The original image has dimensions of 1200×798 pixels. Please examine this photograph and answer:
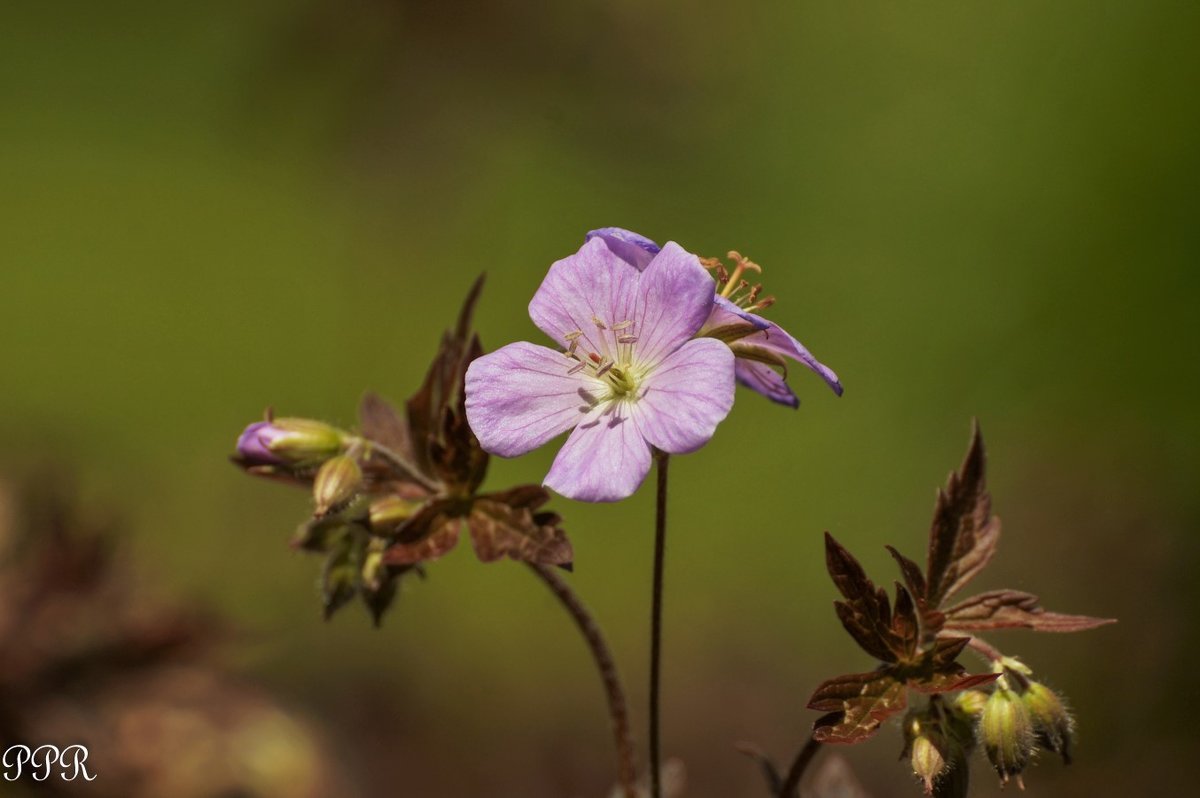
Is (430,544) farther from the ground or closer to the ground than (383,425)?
closer to the ground

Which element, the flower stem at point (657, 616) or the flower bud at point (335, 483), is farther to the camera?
the flower bud at point (335, 483)

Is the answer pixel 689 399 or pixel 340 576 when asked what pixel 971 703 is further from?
pixel 340 576

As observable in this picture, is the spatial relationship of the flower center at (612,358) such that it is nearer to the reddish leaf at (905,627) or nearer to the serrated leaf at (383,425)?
the serrated leaf at (383,425)

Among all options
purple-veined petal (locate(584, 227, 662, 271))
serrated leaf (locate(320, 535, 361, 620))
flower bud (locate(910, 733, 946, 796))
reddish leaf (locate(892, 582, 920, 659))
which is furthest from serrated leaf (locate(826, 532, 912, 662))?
serrated leaf (locate(320, 535, 361, 620))

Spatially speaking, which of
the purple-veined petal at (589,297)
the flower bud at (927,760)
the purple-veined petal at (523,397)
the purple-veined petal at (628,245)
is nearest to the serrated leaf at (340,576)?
the purple-veined petal at (523,397)

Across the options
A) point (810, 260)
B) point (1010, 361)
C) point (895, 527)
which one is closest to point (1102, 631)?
point (895, 527)

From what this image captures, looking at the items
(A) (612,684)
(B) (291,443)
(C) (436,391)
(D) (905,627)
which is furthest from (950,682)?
(B) (291,443)
